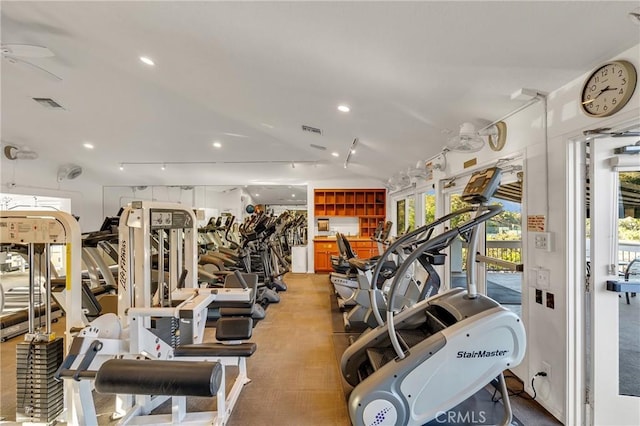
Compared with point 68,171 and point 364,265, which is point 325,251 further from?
point 68,171

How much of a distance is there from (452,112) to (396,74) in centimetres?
80

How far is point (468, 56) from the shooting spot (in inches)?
74.9

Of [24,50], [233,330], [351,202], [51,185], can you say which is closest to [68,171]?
[51,185]

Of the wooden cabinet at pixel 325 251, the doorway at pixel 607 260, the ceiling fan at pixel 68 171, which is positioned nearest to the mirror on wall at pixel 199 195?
the ceiling fan at pixel 68 171

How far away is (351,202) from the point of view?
832cm

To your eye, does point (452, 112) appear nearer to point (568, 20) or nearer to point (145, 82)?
point (568, 20)

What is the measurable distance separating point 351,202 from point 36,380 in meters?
6.99

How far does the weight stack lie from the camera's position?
196 cm

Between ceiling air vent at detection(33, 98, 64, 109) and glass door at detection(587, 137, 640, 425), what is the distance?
6244 mm

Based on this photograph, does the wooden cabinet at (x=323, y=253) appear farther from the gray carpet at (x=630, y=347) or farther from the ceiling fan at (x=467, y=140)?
the gray carpet at (x=630, y=347)

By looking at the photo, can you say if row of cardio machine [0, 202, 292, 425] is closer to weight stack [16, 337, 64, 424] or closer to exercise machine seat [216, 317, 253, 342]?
weight stack [16, 337, 64, 424]

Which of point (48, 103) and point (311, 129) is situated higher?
point (48, 103)

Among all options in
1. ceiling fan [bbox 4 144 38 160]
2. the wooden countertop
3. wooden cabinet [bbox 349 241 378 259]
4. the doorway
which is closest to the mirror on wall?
the wooden countertop

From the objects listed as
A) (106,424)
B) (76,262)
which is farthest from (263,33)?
(106,424)
